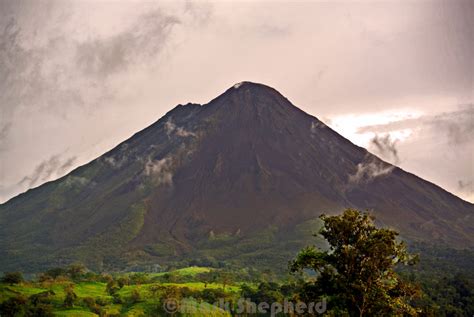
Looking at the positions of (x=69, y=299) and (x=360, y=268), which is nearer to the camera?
(x=360, y=268)

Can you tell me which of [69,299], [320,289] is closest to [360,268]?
[320,289]

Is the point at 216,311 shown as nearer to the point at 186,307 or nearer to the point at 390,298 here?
the point at 186,307

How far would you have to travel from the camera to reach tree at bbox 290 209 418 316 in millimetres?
Answer: 18703

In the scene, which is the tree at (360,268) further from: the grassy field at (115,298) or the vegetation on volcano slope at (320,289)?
the grassy field at (115,298)

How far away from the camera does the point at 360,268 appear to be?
756 inches

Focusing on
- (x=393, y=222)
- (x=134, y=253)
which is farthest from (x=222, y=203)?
(x=393, y=222)

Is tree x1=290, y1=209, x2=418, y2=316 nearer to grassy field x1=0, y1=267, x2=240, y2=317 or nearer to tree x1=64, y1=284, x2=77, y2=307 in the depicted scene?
grassy field x1=0, y1=267, x2=240, y2=317

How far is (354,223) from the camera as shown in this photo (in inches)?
771

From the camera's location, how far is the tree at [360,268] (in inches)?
736

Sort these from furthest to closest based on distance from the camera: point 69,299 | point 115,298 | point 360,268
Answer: point 115,298 → point 69,299 → point 360,268

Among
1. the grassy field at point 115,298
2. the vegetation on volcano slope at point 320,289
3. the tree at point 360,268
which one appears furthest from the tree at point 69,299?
the tree at point 360,268

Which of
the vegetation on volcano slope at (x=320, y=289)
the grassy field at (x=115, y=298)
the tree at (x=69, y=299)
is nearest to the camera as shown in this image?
the vegetation on volcano slope at (x=320, y=289)

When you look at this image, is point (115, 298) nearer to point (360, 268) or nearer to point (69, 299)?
point (69, 299)

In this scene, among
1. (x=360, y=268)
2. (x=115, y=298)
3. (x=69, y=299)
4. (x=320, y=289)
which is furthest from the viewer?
(x=115, y=298)
